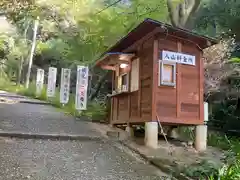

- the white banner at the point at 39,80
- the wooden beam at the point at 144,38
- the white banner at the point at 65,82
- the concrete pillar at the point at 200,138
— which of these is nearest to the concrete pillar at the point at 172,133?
the concrete pillar at the point at 200,138

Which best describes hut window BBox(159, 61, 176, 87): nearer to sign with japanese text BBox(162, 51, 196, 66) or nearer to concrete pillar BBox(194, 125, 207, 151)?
sign with japanese text BBox(162, 51, 196, 66)

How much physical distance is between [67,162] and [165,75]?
358cm

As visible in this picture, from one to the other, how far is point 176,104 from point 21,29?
77.6 ft

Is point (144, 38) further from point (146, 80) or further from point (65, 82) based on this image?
point (65, 82)

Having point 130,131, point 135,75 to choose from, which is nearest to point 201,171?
point 130,131

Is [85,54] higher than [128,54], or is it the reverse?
[85,54]

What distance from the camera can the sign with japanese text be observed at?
326 inches

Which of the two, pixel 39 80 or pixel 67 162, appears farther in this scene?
pixel 39 80

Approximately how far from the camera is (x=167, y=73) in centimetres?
827

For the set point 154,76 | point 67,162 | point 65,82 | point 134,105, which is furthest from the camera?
point 65,82

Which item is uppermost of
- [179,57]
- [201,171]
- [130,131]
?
[179,57]

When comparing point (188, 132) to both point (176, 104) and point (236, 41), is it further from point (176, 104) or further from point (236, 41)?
point (236, 41)

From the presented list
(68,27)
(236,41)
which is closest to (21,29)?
Answer: (68,27)

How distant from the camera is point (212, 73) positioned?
12039mm
